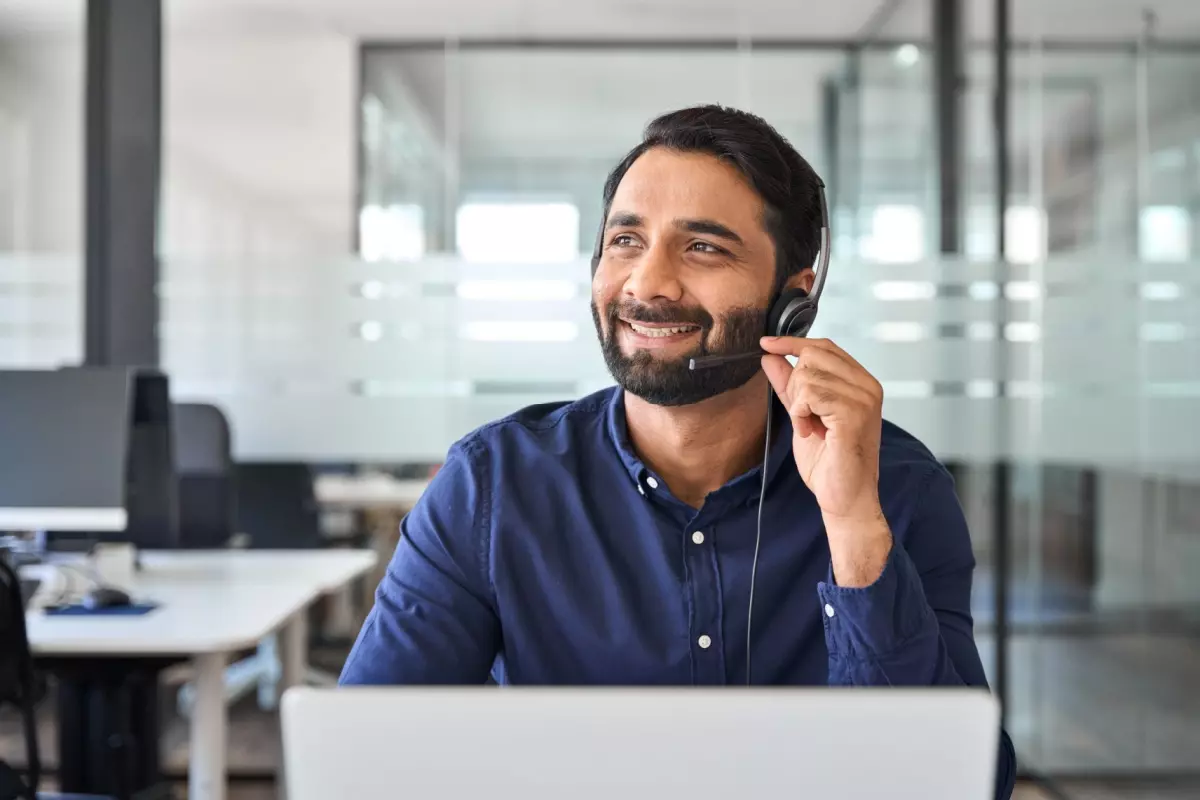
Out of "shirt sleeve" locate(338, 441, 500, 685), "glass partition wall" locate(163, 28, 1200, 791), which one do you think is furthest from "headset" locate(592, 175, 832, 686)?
"glass partition wall" locate(163, 28, 1200, 791)

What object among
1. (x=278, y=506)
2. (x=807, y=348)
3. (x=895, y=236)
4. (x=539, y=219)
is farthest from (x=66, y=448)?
(x=895, y=236)

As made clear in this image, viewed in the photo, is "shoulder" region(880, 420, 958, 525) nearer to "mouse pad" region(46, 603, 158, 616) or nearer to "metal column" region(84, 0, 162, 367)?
"mouse pad" region(46, 603, 158, 616)

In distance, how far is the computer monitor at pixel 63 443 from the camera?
271cm

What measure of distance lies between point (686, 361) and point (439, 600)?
14.9 inches

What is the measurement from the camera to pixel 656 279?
1.24 metres

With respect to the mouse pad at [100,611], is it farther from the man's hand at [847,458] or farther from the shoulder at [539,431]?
the man's hand at [847,458]

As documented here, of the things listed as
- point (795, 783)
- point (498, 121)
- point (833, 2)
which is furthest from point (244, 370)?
point (795, 783)

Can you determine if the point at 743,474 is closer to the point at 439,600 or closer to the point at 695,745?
the point at 439,600

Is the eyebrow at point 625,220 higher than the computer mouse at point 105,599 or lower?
higher

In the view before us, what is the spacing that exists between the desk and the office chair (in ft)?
0.22

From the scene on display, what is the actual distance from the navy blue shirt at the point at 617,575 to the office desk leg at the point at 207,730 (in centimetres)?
136

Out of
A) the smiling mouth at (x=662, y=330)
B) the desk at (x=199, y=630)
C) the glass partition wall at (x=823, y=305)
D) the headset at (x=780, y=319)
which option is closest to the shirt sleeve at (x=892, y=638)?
Answer: the headset at (x=780, y=319)

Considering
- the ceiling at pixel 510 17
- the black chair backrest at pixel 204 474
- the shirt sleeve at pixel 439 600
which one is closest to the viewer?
A: the shirt sleeve at pixel 439 600

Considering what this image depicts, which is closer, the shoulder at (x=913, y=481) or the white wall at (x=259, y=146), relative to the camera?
the shoulder at (x=913, y=481)
